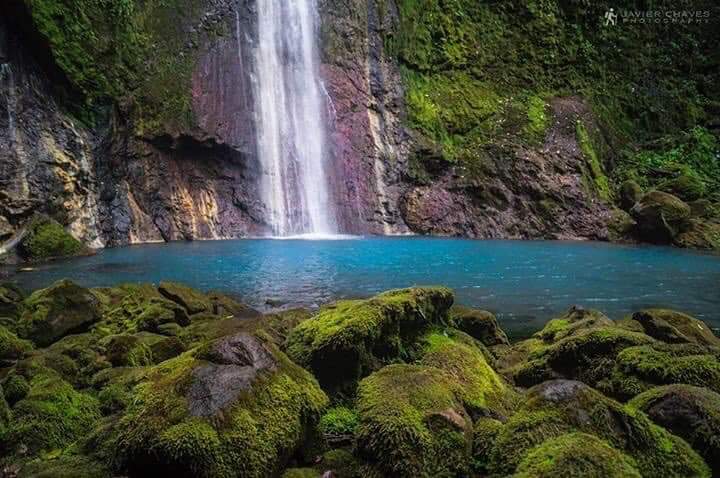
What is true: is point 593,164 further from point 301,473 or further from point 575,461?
point 301,473

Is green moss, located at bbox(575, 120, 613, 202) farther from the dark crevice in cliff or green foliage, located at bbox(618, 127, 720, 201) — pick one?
the dark crevice in cliff

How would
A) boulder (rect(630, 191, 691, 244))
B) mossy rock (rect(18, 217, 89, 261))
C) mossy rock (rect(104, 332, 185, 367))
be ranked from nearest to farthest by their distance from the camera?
mossy rock (rect(104, 332, 185, 367)) < mossy rock (rect(18, 217, 89, 261)) < boulder (rect(630, 191, 691, 244))

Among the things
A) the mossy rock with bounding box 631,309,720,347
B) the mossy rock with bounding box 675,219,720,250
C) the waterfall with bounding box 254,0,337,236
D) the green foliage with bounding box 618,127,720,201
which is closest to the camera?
the mossy rock with bounding box 631,309,720,347

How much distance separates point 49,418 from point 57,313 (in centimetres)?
431

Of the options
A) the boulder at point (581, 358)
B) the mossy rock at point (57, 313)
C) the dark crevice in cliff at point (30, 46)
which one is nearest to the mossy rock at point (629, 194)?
the boulder at point (581, 358)

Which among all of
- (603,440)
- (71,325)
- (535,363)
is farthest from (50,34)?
(603,440)

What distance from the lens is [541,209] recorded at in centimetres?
3744

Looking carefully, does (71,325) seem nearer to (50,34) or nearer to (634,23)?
(50,34)

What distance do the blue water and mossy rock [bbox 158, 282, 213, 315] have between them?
2.30 meters

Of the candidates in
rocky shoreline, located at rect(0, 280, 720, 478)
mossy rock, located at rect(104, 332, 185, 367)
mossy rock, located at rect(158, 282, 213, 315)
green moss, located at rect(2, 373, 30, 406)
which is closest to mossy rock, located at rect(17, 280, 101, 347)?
rocky shoreline, located at rect(0, 280, 720, 478)

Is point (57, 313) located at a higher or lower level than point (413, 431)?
higher

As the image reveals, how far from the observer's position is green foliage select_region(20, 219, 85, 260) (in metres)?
22.2

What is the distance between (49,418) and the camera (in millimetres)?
5055

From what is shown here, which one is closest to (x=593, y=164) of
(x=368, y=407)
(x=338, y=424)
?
(x=338, y=424)
